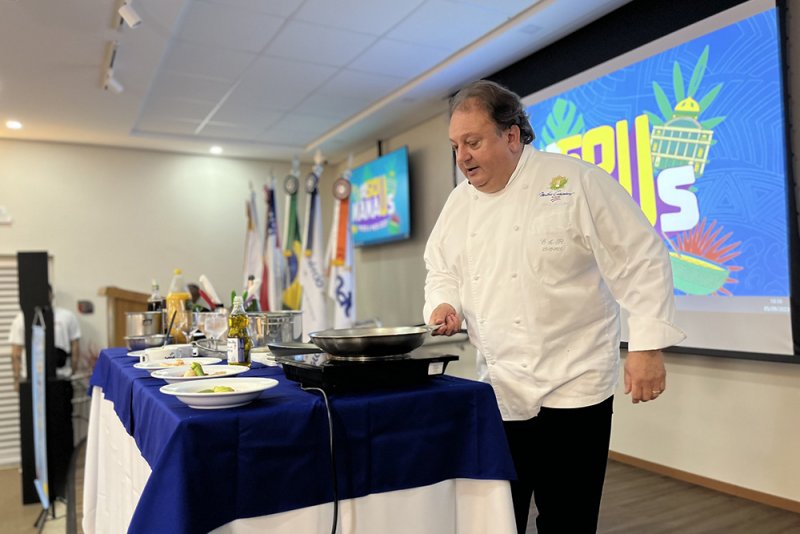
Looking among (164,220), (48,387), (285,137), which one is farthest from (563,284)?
(164,220)

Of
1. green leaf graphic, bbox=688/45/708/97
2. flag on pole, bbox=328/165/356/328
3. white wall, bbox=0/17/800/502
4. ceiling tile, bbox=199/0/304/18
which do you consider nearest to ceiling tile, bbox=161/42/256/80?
ceiling tile, bbox=199/0/304/18

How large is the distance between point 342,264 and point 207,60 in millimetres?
2089

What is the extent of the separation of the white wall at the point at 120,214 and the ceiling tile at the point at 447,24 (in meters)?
3.60

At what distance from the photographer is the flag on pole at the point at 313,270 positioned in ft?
17.3

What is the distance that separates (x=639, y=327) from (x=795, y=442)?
2.05m

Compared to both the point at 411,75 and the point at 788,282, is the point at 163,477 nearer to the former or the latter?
the point at 788,282

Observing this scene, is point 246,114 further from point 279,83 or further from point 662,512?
point 662,512

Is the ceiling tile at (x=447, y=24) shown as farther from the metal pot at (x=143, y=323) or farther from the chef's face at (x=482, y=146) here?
the metal pot at (x=143, y=323)

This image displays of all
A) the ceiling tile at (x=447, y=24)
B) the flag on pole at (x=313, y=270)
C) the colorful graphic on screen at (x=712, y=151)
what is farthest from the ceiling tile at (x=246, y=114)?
the colorful graphic on screen at (x=712, y=151)

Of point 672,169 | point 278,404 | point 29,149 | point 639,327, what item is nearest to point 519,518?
point 639,327

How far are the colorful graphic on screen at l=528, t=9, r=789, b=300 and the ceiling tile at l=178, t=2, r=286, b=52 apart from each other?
2.12 m

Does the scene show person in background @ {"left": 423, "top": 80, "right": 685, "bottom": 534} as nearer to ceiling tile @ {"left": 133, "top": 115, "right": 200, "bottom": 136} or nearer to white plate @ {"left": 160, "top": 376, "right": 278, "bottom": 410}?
white plate @ {"left": 160, "top": 376, "right": 278, "bottom": 410}

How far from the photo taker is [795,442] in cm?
271

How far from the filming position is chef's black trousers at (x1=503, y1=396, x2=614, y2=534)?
1387 mm
